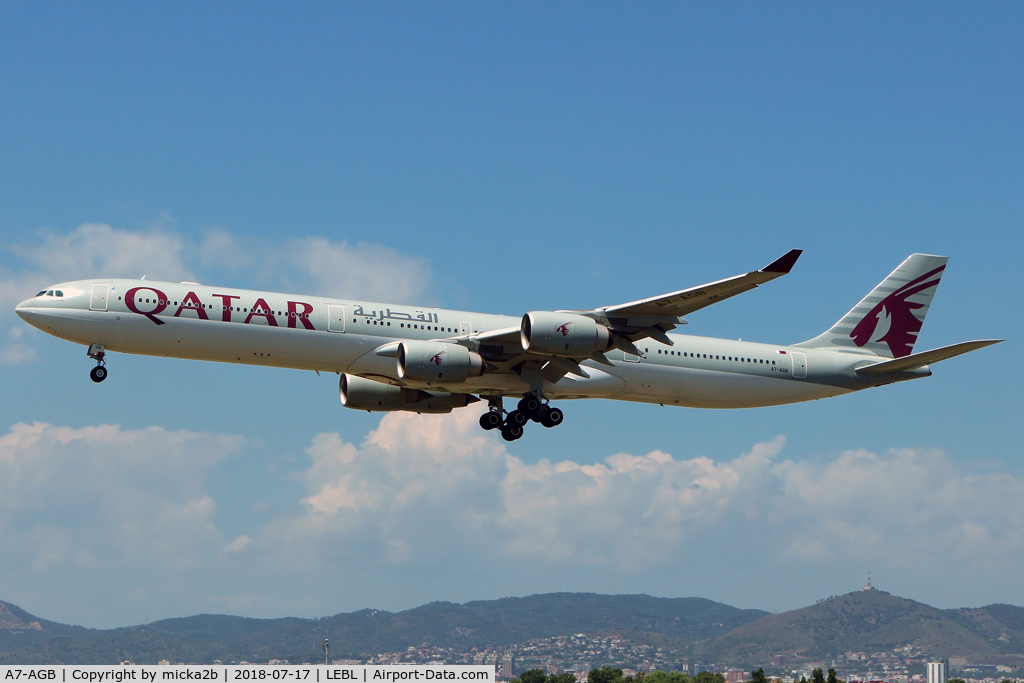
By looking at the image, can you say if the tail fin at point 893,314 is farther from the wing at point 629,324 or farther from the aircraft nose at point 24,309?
the aircraft nose at point 24,309

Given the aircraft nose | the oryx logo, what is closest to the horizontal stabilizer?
the oryx logo

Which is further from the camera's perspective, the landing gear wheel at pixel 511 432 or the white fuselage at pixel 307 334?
the landing gear wheel at pixel 511 432

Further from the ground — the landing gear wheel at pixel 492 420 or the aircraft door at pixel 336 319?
the aircraft door at pixel 336 319

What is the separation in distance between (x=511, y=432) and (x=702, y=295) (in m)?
10.5

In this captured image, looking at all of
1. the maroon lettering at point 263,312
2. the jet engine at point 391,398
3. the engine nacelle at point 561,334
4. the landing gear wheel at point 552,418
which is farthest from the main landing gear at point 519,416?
the maroon lettering at point 263,312

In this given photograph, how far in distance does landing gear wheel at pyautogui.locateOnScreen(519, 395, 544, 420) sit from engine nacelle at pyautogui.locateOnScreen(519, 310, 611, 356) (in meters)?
4.48

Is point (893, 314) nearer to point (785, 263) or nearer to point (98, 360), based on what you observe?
point (785, 263)

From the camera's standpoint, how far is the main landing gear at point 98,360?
37750 mm

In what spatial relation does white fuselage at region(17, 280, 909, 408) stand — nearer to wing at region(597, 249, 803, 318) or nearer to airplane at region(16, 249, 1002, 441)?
airplane at region(16, 249, 1002, 441)

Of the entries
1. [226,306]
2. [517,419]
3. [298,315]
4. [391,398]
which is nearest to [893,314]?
[517,419]

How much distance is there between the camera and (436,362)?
125ft

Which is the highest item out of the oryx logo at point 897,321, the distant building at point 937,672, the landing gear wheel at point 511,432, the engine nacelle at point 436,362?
the oryx logo at point 897,321

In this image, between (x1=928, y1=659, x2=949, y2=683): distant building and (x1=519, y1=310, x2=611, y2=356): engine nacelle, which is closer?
(x1=519, y1=310, x2=611, y2=356): engine nacelle

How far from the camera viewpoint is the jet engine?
149 ft
